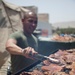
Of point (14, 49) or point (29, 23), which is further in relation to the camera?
point (29, 23)

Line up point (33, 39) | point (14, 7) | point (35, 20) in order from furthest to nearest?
1. point (14, 7)
2. point (33, 39)
3. point (35, 20)

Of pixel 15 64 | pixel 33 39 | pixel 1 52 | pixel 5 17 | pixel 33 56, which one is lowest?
pixel 1 52

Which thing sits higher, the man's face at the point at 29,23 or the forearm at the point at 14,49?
the man's face at the point at 29,23

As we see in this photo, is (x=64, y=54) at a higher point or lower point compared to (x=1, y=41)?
higher

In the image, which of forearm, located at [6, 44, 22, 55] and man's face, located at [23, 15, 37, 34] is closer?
forearm, located at [6, 44, 22, 55]

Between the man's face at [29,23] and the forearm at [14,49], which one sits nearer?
the forearm at [14,49]

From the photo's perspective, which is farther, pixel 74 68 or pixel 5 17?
pixel 5 17

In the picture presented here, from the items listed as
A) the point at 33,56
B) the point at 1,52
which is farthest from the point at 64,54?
the point at 1,52

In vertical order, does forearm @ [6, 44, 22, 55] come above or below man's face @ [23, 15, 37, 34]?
below

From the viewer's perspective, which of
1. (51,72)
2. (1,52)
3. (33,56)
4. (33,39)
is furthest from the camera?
(1,52)

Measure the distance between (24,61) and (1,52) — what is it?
5.10 m

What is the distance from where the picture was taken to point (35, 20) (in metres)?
3.91

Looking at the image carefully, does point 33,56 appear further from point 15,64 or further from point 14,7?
point 14,7

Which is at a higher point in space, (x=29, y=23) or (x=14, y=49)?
(x=29, y=23)
